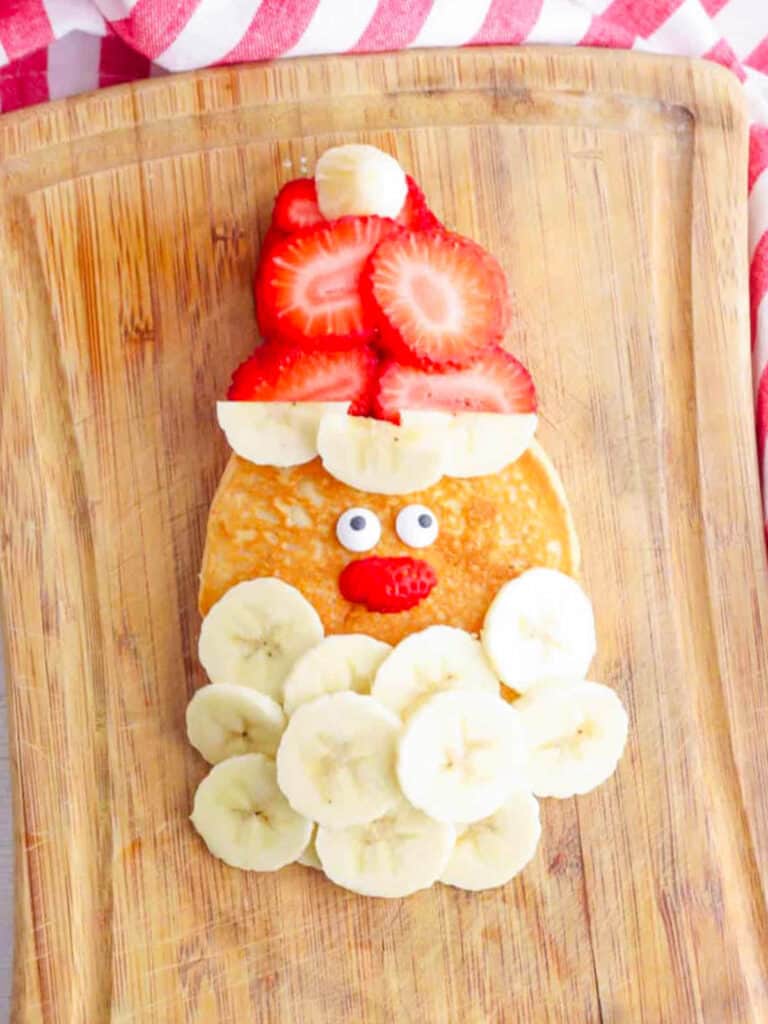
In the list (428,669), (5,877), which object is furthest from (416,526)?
(5,877)

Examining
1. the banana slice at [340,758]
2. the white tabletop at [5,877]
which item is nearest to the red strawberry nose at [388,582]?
the banana slice at [340,758]

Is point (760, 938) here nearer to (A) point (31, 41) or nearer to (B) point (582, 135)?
(B) point (582, 135)

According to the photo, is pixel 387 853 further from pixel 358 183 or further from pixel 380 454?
pixel 358 183

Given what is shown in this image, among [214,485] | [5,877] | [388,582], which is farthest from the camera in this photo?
[5,877]

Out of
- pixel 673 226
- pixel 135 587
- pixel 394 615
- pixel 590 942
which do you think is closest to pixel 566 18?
pixel 673 226

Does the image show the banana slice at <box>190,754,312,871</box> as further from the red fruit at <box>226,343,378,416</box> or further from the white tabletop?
the red fruit at <box>226,343,378,416</box>

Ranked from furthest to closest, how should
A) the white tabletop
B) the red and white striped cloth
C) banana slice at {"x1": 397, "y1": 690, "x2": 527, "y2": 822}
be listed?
the white tabletop, the red and white striped cloth, banana slice at {"x1": 397, "y1": 690, "x2": 527, "y2": 822}

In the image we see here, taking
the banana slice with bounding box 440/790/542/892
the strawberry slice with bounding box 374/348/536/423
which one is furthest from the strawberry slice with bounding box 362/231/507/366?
the banana slice with bounding box 440/790/542/892
